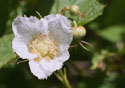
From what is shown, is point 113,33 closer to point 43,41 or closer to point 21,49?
point 43,41

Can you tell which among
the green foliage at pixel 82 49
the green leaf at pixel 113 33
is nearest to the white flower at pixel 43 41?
the green foliage at pixel 82 49

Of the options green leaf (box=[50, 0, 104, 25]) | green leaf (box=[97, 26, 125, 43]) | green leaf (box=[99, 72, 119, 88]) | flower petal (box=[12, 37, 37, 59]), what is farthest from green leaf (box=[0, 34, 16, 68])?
green leaf (box=[97, 26, 125, 43])

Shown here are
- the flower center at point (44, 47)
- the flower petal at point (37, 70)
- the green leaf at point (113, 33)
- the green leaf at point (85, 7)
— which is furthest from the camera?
the green leaf at point (113, 33)

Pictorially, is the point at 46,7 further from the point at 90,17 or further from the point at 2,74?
the point at 2,74

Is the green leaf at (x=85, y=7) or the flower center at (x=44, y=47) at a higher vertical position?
the green leaf at (x=85, y=7)

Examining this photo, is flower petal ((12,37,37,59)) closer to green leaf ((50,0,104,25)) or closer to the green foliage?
the green foliage

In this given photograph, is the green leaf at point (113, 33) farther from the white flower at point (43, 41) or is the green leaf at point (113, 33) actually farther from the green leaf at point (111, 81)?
the white flower at point (43, 41)
